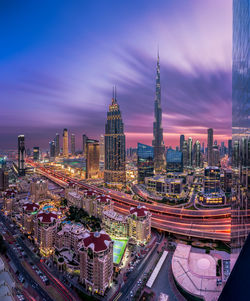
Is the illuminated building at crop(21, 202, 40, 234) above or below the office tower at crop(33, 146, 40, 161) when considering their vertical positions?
below

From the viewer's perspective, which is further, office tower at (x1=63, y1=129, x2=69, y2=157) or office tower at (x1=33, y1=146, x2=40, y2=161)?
office tower at (x1=63, y1=129, x2=69, y2=157)

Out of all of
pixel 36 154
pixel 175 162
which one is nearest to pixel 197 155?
pixel 175 162

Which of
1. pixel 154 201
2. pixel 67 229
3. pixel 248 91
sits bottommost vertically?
pixel 154 201

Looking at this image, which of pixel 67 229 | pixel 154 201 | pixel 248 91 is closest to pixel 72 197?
pixel 67 229

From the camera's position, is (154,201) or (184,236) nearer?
(184,236)

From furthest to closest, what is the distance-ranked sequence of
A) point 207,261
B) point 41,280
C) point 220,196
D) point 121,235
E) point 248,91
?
point 220,196 < point 121,235 < point 207,261 < point 41,280 < point 248,91

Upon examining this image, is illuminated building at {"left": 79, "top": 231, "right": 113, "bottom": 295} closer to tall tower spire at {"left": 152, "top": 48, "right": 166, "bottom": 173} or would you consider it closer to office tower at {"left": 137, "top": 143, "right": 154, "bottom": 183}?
office tower at {"left": 137, "top": 143, "right": 154, "bottom": 183}

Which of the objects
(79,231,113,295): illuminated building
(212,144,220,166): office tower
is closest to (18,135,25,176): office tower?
(79,231,113,295): illuminated building

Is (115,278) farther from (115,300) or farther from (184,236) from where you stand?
(184,236)
